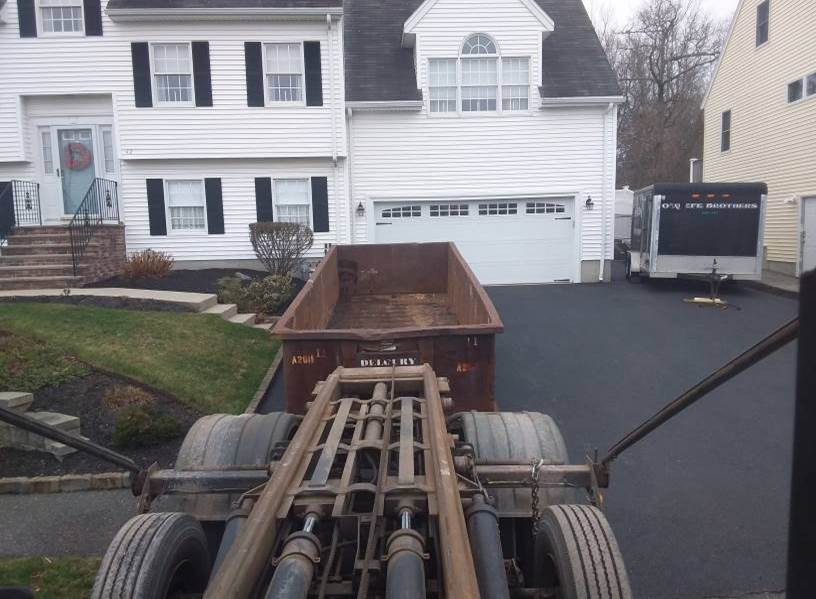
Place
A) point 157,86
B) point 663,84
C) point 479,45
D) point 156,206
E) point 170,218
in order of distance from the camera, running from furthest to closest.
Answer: point 663,84
point 479,45
point 170,218
point 156,206
point 157,86

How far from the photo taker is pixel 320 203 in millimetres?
18578

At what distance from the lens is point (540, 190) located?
1945cm

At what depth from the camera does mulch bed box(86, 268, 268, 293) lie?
14.6 metres

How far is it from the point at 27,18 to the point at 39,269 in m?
6.92

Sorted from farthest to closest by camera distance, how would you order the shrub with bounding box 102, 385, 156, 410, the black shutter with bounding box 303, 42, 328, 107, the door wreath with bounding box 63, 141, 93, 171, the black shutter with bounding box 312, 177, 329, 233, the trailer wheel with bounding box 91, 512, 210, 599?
the black shutter with bounding box 312, 177, 329, 233
the door wreath with bounding box 63, 141, 93, 171
the black shutter with bounding box 303, 42, 328, 107
the shrub with bounding box 102, 385, 156, 410
the trailer wheel with bounding box 91, 512, 210, 599

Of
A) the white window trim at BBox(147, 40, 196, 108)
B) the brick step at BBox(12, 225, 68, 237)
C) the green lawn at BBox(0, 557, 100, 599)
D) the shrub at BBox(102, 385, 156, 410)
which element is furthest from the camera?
the white window trim at BBox(147, 40, 196, 108)

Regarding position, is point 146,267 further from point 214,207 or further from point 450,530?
point 450,530

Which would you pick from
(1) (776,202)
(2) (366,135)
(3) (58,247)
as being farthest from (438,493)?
(1) (776,202)

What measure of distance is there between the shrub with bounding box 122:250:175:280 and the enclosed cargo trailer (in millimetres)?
12163

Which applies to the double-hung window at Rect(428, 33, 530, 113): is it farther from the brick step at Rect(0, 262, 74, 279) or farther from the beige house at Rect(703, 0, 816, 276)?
the brick step at Rect(0, 262, 74, 279)

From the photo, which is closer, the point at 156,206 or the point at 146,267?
the point at 146,267

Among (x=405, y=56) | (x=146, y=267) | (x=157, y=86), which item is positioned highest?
(x=405, y=56)

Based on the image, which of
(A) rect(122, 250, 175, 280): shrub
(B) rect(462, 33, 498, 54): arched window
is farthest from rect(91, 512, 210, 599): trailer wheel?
(B) rect(462, 33, 498, 54): arched window

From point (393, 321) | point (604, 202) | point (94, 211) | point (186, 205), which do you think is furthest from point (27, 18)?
point (604, 202)
